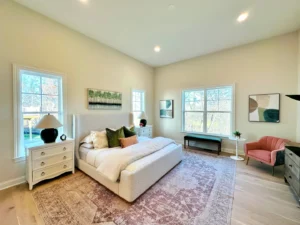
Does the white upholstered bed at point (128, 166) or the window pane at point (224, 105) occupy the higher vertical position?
the window pane at point (224, 105)

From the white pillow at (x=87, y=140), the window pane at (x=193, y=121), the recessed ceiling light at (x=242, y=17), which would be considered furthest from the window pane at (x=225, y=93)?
the white pillow at (x=87, y=140)

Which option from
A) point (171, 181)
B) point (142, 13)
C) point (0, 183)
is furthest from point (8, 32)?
point (171, 181)

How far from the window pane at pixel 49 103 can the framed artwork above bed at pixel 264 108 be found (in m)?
5.21

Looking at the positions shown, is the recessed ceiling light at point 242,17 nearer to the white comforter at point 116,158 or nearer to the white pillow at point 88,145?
the white comforter at point 116,158

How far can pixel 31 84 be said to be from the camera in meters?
2.74

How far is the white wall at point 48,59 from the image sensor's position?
7.79 feet

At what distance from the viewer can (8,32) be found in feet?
7.87

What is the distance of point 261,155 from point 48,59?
5188 mm

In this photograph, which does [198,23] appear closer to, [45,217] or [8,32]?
[8,32]

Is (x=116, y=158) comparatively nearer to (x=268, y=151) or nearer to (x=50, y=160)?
(x=50, y=160)

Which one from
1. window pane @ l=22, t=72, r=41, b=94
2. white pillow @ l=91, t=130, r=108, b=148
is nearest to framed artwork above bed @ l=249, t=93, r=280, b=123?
white pillow @ l=91, t=130, r=108, b=148

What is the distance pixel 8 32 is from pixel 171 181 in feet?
13.4

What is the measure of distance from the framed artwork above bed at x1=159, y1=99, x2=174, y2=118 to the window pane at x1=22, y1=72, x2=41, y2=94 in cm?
418

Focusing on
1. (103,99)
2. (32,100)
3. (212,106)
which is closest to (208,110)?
(212,106)
